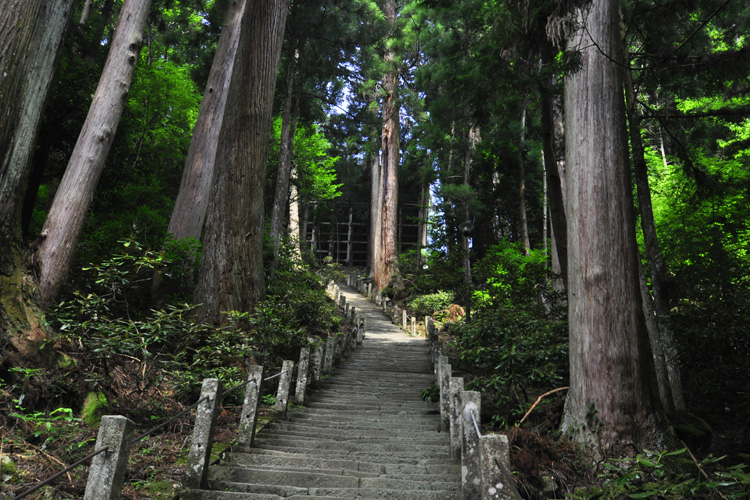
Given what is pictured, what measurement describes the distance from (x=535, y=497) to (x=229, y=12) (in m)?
13.4

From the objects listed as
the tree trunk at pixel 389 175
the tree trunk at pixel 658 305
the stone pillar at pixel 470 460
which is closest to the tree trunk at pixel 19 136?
the stone pillar at pixel 470 460

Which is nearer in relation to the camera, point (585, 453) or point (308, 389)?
point (585, 453)

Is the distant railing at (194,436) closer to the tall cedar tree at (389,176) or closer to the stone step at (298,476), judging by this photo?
the stone step at (298,476)

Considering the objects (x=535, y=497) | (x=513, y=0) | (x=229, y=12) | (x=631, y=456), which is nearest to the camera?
(x=535, y=497)

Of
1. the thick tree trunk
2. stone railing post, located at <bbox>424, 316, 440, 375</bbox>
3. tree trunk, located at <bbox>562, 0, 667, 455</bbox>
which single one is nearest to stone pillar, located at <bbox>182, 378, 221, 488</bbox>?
tree trunk, located at <bbox>562, 0, 667, 455</bbox>

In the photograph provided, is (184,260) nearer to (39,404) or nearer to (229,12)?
(39,404)

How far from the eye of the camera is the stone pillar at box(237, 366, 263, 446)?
532 cm

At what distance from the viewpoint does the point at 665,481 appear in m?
3.71

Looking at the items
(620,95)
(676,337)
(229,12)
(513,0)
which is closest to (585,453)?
(676,337)

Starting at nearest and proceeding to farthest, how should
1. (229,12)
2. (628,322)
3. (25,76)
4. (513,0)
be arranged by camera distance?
(628,322) < (25,76) < (513,0) < (229,12)

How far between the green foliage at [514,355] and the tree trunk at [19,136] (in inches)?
222

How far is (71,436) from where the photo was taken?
14.8 feet

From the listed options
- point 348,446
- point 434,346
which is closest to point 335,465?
point 348,446

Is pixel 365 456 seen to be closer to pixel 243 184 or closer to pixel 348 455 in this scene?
pixel 348 455
